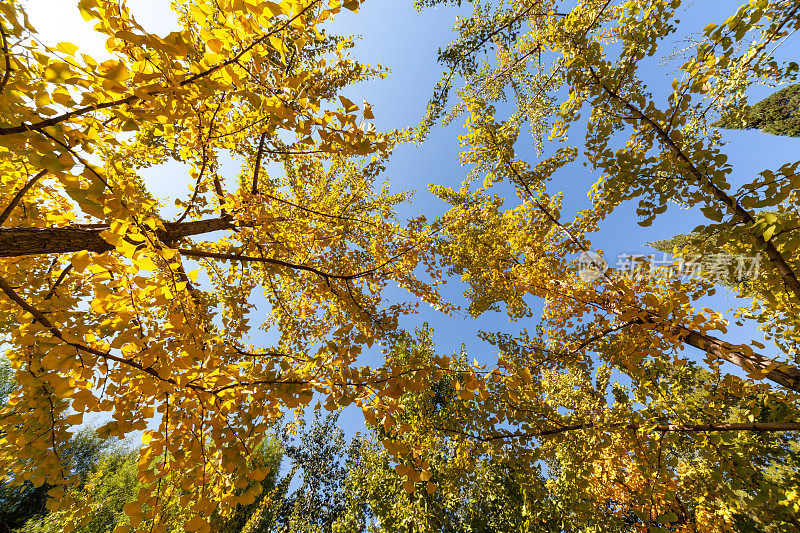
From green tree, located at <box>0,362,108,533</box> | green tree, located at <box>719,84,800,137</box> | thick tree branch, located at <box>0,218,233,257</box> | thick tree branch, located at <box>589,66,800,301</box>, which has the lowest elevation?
green tree, located at <box>0,362,108,533</box>

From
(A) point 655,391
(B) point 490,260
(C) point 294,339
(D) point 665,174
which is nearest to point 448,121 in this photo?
(B) point 490,260

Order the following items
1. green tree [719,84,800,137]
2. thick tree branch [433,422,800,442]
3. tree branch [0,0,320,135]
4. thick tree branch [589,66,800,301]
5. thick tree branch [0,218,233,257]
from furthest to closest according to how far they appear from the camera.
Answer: green tree [719,84,800,137] → thick tree branch [433,422,800,442] → thick tree branch [589,66,800,301] → thick tree branch [0,218,233,257] → tree branch [0,0,320,135]

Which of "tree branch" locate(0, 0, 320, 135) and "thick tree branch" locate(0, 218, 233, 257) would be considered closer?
"tree branch" locate(0, 0, 320, 135)

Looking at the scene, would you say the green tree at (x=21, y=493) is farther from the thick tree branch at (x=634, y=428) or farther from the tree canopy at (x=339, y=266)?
the thick tree branch at (x=634, y=428)

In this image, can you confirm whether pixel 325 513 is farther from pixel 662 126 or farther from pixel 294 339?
pixel 662 126

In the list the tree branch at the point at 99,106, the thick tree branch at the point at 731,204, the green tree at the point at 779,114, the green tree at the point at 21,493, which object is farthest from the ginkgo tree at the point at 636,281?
the green tree at the point at 779,114

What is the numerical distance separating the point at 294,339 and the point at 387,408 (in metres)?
2.72

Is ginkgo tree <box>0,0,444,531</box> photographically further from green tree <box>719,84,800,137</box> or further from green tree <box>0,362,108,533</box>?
green tree <box>719,84,800,137</box>

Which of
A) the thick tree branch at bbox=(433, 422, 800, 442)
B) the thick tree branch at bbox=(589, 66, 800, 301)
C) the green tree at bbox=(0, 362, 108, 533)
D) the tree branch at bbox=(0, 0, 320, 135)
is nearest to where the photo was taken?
the tree branch at bbox=(0, 0, 320, 135)

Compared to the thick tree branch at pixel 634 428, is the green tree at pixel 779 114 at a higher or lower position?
higher

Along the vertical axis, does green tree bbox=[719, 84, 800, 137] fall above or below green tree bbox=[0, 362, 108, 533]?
above

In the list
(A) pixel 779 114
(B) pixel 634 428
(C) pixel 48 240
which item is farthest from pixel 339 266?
(A) pixel 779 114

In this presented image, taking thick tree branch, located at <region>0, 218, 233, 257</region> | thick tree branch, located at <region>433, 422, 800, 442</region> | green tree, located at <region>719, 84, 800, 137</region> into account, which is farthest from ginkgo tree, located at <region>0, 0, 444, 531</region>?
green tree, located at <region>719, 84, 800, 137</region>

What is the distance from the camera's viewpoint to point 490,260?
191 inches
